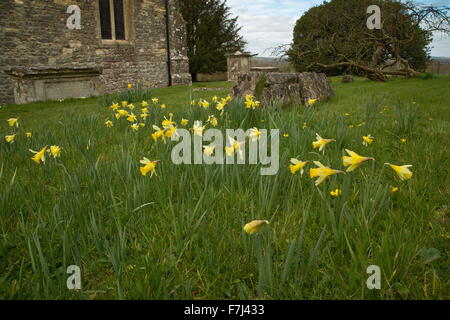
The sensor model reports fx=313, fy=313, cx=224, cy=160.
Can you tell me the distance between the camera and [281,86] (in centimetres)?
576

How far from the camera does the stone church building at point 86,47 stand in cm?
923

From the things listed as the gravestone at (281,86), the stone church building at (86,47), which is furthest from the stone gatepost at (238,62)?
the gravestone at (281,86)

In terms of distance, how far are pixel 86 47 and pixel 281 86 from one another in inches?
390

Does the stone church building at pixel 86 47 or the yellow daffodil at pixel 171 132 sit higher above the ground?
the stone church building at pixel 86 47

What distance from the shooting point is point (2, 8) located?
9.89 metres

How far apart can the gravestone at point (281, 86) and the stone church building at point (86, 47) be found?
18.4ft

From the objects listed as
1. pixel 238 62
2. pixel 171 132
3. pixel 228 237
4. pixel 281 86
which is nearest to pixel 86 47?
pixel 238 62

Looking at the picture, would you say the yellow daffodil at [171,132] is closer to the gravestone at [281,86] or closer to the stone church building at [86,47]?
the gravestone at [281,86]

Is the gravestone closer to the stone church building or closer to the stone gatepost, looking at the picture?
the stone church building

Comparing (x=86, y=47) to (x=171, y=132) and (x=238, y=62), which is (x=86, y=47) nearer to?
(x=238, y=62)

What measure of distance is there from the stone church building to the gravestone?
5.60 metres
